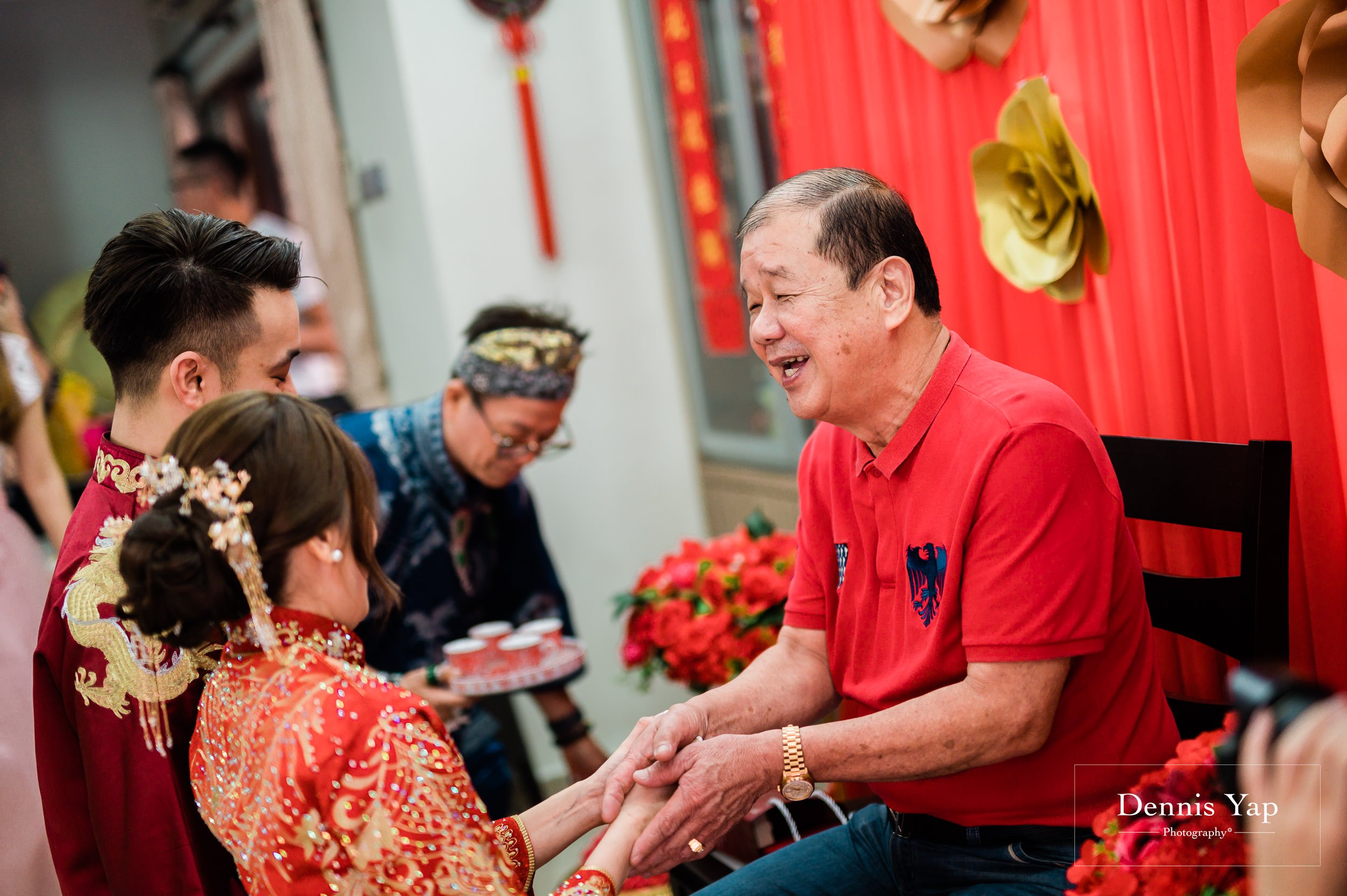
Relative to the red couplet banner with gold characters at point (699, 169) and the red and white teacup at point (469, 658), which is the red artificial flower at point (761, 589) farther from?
the red couplet banner with gold characters at point (699, 169)

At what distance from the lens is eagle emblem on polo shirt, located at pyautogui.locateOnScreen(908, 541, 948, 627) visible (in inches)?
52.0

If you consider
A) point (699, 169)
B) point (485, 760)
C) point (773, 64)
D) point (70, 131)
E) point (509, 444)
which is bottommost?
point (485, 760)

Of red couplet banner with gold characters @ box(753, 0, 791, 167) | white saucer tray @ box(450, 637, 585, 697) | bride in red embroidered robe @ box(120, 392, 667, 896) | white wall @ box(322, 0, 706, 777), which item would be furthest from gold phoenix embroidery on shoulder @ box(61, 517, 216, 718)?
white wall @ box(322, 0, 706, 777)

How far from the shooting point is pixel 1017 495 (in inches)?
48.7

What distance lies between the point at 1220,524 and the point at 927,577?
0.38m

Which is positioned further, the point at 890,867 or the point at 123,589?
the point at 890,867

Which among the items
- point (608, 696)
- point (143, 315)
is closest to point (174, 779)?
point (143, 315)

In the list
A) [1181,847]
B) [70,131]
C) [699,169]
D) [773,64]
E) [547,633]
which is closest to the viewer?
[1181,847]

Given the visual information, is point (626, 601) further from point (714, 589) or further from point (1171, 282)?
point (1171, 282)

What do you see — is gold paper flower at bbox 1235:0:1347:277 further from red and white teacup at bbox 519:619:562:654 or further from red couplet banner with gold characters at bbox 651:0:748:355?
red couplet banner with gold characters at bbox 651:0:748:355

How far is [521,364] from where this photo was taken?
7.73 ft

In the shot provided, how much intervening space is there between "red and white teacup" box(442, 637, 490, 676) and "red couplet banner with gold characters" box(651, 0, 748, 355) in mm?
1529

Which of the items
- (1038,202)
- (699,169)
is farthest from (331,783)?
(699,169)

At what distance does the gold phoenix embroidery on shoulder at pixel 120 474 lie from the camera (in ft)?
4.43
